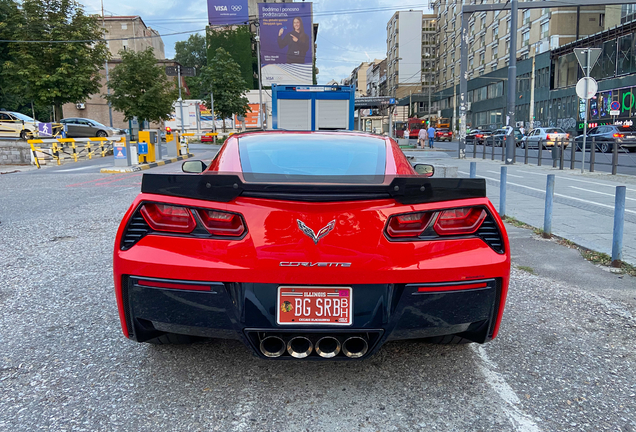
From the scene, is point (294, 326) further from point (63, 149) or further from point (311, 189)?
point (63, 149)

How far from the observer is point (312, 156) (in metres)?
3.51

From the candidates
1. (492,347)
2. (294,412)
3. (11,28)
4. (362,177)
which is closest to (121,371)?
(294,412)

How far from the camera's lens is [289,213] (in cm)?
250

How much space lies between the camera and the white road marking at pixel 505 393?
249 cm

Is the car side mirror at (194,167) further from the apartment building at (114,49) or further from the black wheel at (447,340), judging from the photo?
the apartment building at (114,49)

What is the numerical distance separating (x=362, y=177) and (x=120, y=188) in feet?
38.3

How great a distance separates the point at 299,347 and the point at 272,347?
0.45 ft

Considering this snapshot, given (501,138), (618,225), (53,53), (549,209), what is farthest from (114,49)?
(618,225)

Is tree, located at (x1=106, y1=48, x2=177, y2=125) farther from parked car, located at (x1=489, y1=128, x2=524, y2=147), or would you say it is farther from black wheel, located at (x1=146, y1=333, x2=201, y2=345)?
black wheel, located at (x1=146, y1=333, x2=201, y2=345)

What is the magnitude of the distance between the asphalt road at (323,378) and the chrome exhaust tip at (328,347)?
0.29m

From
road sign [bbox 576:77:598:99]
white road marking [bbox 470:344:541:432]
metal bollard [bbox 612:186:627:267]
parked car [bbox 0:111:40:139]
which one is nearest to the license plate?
white road marking [bbox 470:344:541:432]

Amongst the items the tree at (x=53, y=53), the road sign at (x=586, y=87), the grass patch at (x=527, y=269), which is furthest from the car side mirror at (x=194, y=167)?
the tree at (x=53, y=53)

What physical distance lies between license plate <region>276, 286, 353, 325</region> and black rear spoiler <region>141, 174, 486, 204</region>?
0.44 m

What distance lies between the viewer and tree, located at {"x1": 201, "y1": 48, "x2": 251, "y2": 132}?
4847cm
